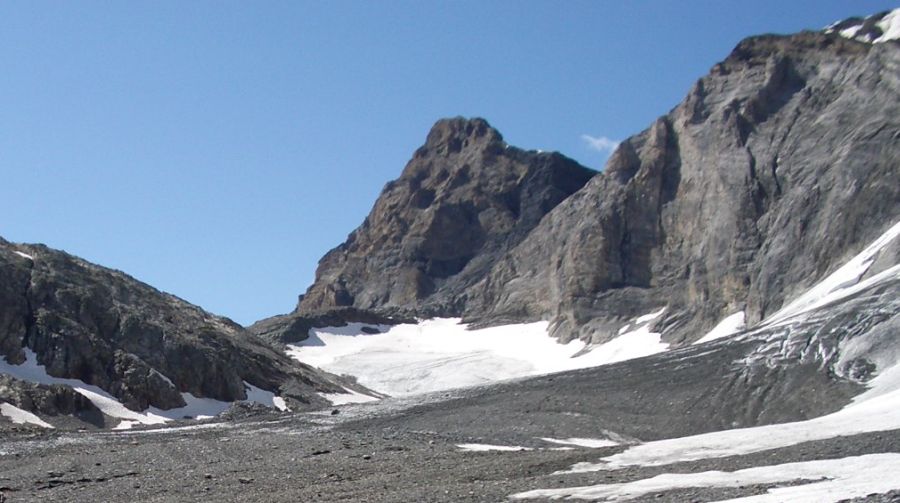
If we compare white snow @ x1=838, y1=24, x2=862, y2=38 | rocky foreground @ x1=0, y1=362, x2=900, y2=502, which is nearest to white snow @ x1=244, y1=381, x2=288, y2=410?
rocky foreground @ x1=0, y1=362, x2=900, y2=502

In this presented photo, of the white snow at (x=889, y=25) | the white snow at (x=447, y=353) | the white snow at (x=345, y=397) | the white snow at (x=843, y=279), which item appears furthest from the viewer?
the white snow at (x=889, y=25)

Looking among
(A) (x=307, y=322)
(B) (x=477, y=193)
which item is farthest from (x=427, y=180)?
(A) (x=307, y=322)

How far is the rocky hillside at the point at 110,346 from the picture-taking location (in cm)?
5622

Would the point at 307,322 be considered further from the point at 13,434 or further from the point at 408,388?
the point at 13,434

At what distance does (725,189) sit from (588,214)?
23964mm

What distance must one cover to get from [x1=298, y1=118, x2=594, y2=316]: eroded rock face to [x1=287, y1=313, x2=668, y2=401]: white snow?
1810 cm

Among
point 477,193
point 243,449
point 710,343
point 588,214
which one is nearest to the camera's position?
point 243,449

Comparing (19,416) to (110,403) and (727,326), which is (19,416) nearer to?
(110,403)

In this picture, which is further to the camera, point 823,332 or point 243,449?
point 823,332

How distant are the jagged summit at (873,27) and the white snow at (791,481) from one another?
279 ft

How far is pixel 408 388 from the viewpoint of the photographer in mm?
89375

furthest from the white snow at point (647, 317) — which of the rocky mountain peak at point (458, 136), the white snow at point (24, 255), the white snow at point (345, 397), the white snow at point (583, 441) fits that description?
the rocky mountain peak at point (458, 136)

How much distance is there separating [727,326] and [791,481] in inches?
A: 2310

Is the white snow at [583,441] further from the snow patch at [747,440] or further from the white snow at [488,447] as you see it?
the snow patch at [747,440]
